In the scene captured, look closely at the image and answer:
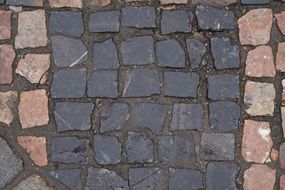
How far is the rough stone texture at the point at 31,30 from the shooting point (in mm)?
3814

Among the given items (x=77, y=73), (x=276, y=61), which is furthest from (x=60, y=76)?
(x=276, y=61)

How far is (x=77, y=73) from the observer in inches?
149

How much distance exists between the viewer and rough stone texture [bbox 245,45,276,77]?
3.79 meters

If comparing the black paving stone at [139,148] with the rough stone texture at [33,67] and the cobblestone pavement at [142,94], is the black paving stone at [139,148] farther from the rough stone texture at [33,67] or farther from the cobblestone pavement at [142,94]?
the rough stone texture at [33,67]

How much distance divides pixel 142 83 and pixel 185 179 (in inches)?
30.4

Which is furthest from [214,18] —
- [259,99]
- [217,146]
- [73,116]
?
[73,116]

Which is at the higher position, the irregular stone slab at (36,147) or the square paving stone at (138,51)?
the square paving stone at (138,51)

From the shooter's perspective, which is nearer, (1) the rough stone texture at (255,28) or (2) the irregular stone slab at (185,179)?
(2) the irregular stone slab at (185,179)

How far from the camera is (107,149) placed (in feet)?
12.2

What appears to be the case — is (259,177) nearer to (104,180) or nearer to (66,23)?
(104,180)

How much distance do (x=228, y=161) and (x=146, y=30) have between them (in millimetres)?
1153

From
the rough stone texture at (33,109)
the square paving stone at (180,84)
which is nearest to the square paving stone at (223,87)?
the square paving stone at (180,84)

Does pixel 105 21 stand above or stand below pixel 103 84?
above

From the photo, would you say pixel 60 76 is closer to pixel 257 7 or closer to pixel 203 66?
pixel 203 66
